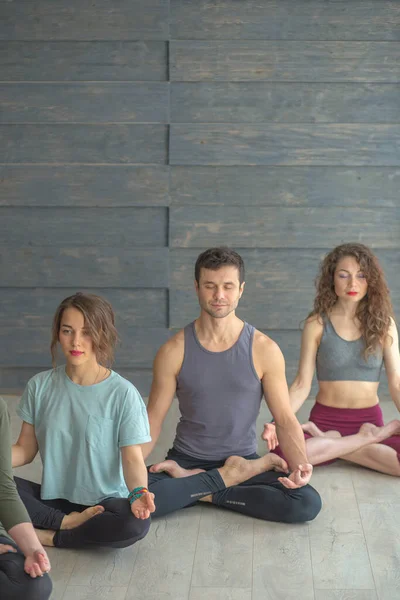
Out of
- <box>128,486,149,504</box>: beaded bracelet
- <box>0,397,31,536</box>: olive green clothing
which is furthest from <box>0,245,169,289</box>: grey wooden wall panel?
<box>0,397,31,536</box>: olive green clothing

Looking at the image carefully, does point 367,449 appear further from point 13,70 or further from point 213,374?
point 13,70

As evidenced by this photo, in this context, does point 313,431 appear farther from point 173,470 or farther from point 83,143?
point 83,143

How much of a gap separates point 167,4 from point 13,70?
0.81 m

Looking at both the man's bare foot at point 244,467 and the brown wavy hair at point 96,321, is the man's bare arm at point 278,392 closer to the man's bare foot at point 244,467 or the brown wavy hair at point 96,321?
the man's bare foot at point 244,467

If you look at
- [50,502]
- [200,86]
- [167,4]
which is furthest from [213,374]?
[167,4]

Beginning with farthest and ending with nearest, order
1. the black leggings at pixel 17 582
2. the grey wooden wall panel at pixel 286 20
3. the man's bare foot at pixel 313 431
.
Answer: the grey wooden wall panel at pixel 286 20 < the man's bare foot at pixel 313 431 < the black leggings at pixel 17 582

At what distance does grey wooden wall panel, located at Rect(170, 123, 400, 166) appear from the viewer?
4316mm

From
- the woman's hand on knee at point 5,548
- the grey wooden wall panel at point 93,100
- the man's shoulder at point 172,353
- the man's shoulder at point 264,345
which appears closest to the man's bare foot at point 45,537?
the woman's hand on knee at point 5,548

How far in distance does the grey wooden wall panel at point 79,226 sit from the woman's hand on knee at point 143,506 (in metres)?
2.10

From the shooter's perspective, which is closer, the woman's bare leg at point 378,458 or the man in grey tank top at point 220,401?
the man in grey tank top at point 220,401

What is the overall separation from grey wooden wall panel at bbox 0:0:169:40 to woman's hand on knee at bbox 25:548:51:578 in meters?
2.90

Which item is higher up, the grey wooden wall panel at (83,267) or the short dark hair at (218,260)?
the short dark hair at (218,260)

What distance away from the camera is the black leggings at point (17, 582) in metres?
2.04

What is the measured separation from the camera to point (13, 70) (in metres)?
4.32
